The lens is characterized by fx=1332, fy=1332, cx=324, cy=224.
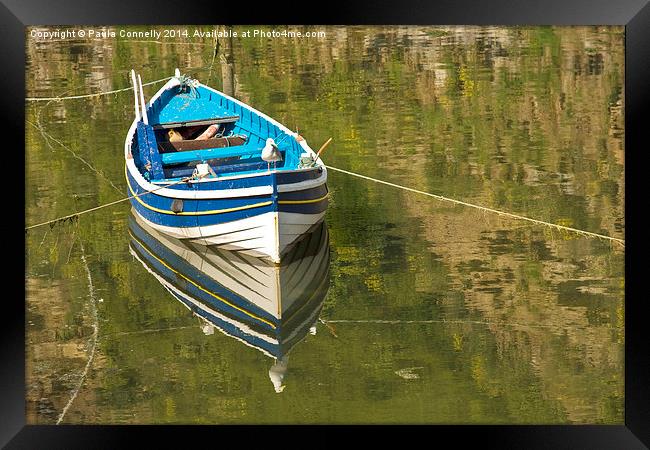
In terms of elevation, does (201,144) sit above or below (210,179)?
above

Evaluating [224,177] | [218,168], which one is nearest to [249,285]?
[224,177]

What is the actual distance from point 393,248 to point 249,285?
142 cm

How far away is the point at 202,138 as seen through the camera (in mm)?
13344

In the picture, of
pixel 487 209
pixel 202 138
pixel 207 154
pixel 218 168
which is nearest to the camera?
pixel 218 168

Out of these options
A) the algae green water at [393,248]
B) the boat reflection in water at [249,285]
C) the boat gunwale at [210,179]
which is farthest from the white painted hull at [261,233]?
the algae green water at [393,248]

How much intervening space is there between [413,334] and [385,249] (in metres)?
1.49

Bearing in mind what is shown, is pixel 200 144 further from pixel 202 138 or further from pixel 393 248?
pixel 393 248

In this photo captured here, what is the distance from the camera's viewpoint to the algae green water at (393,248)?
9680 mm

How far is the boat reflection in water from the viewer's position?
1052cm

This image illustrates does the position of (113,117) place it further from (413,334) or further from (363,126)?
(413,334)

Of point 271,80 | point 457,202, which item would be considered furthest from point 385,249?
point 271,80

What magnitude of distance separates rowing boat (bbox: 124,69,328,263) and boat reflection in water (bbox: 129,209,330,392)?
0.43 feet

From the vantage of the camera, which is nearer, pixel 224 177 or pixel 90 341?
pixel 90 341

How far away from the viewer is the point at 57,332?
32.8ft
